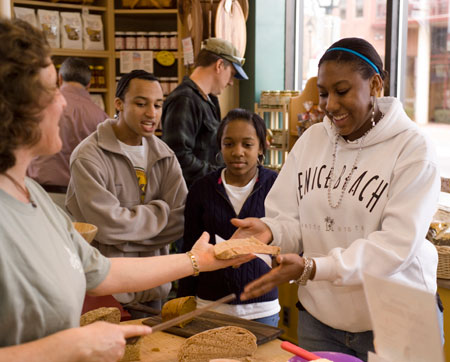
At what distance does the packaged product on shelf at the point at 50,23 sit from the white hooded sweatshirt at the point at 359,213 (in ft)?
14.3

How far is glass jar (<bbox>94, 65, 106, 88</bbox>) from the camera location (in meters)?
5.92

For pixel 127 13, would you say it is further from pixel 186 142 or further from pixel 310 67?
pixel 186 142

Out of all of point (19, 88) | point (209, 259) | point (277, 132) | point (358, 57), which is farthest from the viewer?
point (277, 132)

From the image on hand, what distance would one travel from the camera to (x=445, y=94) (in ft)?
12.8

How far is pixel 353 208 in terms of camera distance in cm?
172

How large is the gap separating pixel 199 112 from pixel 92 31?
286 centimetres

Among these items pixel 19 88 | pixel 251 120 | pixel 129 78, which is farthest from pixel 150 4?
pixel 19 88

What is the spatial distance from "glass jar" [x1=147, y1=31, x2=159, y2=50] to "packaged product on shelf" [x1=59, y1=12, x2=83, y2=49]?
27.1 inches

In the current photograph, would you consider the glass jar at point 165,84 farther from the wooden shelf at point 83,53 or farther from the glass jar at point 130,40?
the wooden shelf at point 83,53

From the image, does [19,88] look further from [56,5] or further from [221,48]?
[56,5]

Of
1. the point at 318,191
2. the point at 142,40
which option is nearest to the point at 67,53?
the point at 142,40

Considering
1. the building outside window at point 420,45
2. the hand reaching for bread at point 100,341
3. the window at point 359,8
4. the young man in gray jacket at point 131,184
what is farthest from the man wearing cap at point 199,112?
the hand reaching for bread at point 100,341

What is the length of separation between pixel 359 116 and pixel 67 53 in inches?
180

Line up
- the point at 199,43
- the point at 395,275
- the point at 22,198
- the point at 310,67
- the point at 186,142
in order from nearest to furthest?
the point at 22,198
the point at 395,275
the point at 186,142
the point at 199,43
the point at 310,67
